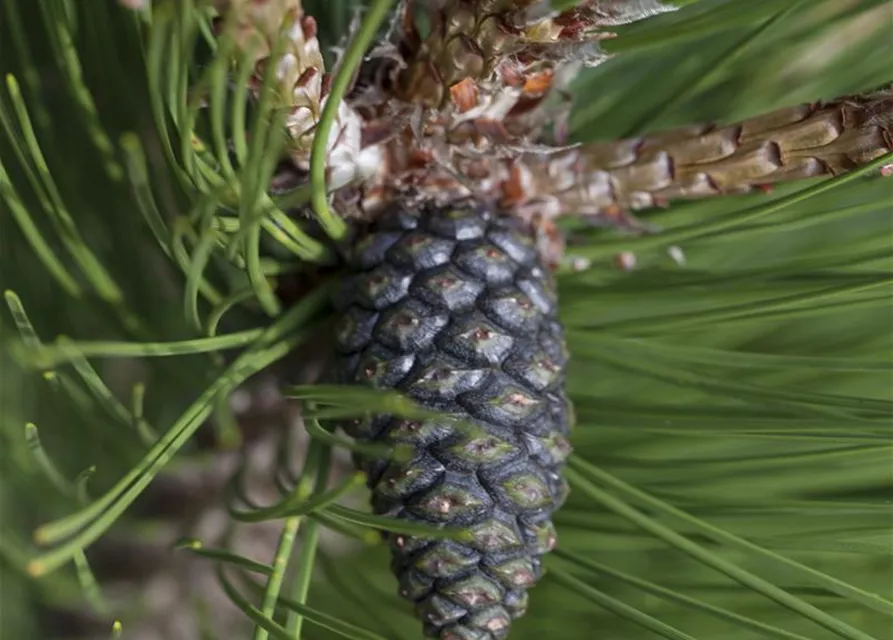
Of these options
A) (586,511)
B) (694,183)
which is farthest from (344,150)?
(586,511)

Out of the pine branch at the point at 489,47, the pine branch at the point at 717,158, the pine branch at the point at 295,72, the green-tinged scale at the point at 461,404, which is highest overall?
the pine branch at the point at 717,158

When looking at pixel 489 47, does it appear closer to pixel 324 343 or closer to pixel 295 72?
pixel 295 72

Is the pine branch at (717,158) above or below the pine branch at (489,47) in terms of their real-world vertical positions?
above

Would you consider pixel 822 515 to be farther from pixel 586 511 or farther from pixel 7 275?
pixel 7 275

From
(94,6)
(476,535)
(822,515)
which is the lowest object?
(476,535)

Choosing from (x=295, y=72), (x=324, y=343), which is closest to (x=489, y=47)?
(x=295, y=72)
